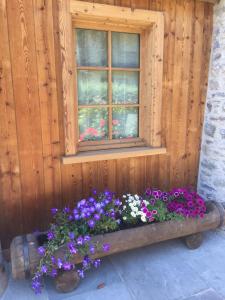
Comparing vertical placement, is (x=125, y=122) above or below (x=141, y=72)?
below

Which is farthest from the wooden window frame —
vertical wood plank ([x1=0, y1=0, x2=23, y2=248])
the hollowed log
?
the hollowed log

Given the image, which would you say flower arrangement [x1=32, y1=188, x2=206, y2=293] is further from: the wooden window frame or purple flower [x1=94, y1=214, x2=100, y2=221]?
the wooden window frame

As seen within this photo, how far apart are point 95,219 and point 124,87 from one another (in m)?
1.39

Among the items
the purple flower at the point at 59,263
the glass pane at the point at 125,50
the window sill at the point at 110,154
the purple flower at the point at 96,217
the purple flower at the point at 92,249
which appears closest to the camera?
the purple flower at the point at 59,263

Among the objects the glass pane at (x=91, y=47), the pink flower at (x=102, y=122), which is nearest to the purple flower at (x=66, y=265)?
the pink flower at (x=102, y=122)

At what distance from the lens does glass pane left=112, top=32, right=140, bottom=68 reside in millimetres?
2451

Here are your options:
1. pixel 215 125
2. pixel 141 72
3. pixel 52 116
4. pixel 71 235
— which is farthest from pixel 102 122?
pixel 215 125

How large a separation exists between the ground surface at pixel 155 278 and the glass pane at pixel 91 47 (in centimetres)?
195

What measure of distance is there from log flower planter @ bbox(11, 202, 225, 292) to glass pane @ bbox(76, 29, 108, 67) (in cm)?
163

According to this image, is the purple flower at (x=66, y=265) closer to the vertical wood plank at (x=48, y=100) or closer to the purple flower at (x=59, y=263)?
the purple flower at (x=59, y=263)

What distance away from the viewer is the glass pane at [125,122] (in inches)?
103

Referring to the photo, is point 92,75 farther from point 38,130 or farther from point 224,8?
point 224,8

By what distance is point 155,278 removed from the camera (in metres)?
2.09

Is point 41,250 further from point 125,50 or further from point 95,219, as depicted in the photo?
point 125,50
